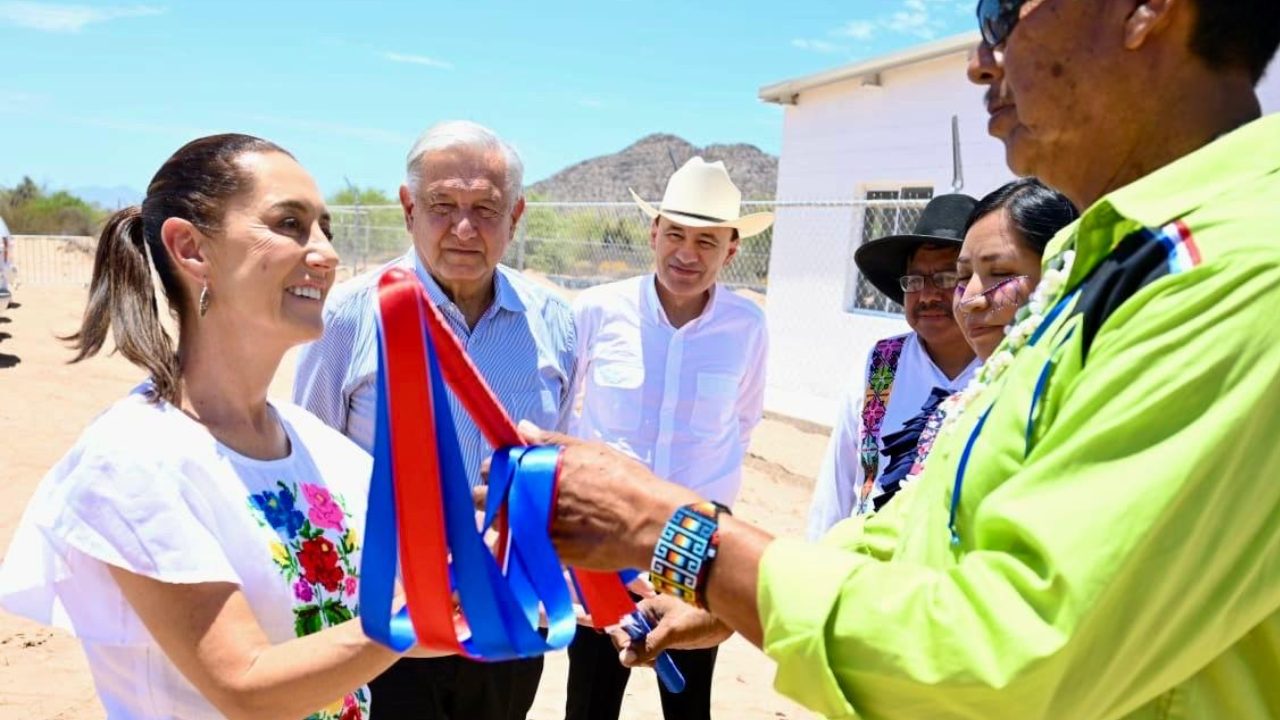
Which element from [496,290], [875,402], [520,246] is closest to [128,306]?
[496,290]

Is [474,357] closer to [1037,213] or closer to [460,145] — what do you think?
[460,145]

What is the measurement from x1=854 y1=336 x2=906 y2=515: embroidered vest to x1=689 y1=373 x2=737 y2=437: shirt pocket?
37.0 inches

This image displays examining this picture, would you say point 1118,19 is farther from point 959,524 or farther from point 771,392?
point 771,392

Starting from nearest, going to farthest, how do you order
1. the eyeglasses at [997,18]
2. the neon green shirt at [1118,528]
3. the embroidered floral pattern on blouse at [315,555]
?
the neon green shirt at [1118,528], the eyeglasses at [997,18], the embroidered floral pattern on blouse at [315,555]

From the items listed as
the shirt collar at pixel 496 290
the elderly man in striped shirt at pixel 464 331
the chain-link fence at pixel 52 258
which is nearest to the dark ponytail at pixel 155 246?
the elderly man in striped shirt at pixel 464 331

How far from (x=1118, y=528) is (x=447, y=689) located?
2.49 metres

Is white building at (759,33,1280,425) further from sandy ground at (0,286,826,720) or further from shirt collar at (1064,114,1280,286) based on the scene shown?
shirt collar at (1064,114,1280,286)

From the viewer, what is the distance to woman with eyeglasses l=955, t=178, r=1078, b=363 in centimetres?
268

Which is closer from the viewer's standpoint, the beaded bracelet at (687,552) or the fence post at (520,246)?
the beaded bracelet at (687,552)

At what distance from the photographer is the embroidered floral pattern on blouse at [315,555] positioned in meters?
2.08

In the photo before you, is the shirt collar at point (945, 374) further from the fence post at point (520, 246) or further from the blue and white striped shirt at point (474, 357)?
the fence post at point (520, 246)

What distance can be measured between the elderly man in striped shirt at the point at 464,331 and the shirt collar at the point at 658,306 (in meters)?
0.78

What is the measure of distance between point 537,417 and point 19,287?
18780 mm

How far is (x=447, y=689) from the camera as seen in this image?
307 centimetres
